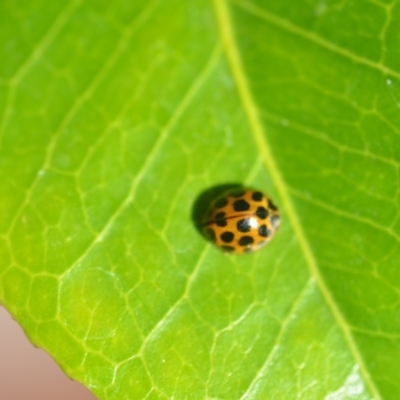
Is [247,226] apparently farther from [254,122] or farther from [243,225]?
[254,122]

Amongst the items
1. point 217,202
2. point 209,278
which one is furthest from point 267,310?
point 217,202

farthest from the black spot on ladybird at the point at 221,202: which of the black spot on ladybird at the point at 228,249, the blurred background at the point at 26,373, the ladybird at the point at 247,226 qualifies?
the blurred background at the point at 26,373

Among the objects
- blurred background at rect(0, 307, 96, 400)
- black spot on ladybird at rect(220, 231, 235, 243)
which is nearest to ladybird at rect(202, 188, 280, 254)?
black spot on ladybird at rect(220, 231, 235, 243)

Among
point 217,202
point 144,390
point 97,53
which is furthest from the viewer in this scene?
point 217,202

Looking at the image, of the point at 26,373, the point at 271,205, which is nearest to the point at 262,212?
the point at 271,205

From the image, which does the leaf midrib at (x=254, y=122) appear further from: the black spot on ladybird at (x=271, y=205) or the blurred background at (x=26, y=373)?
the blurred background at (x=26, y=373)

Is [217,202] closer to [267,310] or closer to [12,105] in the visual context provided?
[267,310]

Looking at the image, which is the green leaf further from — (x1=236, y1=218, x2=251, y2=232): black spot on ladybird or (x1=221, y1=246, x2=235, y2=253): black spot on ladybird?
(x1=236, y1=218, x2=251, y2=232): black spot on ladybird
